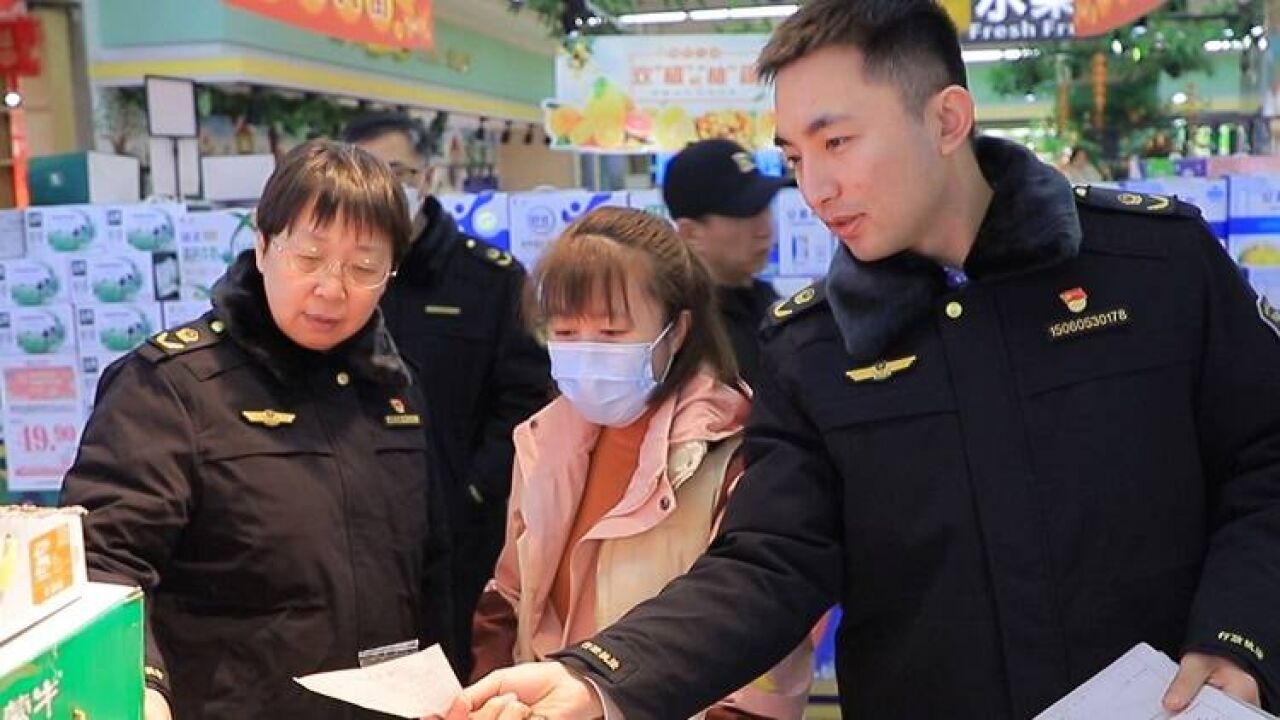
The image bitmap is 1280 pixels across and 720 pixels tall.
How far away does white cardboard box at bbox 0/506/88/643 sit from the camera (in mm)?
927

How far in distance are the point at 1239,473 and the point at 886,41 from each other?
2.20 feet

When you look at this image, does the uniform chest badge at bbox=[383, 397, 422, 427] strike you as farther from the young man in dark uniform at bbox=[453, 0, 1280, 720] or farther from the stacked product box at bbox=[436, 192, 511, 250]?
the stacked product box at bbox=[436, 192, 511, 250]

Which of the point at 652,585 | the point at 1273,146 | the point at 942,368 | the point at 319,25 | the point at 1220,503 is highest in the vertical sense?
the point at 319,25

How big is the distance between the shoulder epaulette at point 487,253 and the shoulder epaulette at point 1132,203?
6.37 feet

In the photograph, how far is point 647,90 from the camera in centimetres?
675

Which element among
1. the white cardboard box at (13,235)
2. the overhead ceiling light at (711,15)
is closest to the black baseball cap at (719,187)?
the white cardboard box at (13,235)

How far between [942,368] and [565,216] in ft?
11.1

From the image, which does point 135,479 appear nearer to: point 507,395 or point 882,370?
point 882,370

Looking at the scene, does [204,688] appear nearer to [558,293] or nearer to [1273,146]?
[558,293]

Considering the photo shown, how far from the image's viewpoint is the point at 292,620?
1.86 metres

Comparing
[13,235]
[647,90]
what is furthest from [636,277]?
[647,90]

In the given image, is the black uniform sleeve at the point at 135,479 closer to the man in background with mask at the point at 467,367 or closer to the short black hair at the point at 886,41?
the short black hair at the point at 886,41

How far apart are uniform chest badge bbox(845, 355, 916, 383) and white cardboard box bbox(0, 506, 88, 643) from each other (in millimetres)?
922

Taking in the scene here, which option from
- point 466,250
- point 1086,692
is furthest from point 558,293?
point 466,250
